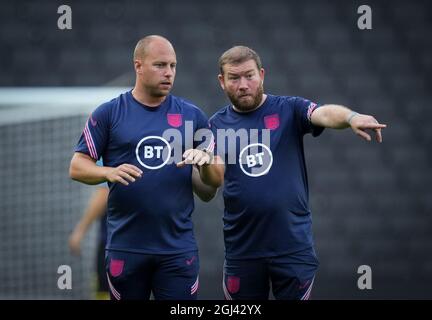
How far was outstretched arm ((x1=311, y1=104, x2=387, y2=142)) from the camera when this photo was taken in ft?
13.9

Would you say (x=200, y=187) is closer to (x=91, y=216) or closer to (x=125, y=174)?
(x=125, y=174)

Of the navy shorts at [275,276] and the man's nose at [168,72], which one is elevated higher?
the man's nose at [168,72]

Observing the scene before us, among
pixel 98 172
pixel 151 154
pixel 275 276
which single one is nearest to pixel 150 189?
pixel 151 154

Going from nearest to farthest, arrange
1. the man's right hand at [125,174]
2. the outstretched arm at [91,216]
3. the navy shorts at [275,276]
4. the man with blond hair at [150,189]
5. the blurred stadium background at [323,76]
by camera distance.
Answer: the man's right hand at [125,174], the man with blond hair at [150,189], the navy shorts at [275,276], the outstretched arm at [91,216], the blurred stadium background at [323,76]

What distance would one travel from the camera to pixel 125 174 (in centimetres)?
421

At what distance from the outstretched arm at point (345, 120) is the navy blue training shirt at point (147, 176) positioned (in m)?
0.67

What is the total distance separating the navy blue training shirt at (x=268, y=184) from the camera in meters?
4.76

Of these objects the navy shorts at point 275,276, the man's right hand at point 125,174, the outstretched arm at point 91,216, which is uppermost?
the man's right hand at point 125,174

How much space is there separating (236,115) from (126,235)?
989 mm

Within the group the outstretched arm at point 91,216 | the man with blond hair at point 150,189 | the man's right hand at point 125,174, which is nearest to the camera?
the man's right hand at point 125,174

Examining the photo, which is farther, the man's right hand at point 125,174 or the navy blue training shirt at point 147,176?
the navy blue training shirt at point 147,176

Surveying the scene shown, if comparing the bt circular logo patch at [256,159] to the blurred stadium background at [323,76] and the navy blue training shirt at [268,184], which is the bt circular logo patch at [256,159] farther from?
the blurred stadium background at [323,76]

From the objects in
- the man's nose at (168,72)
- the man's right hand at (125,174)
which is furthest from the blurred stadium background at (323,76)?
the man's right hand at (125,174)
